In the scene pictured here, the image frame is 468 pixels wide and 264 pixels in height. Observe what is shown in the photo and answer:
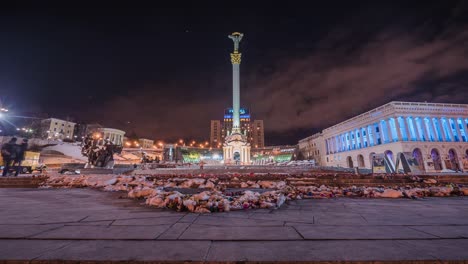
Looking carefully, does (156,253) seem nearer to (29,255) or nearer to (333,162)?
(29,255)

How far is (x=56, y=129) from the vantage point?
82812 mm

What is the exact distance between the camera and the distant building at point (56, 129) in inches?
3100

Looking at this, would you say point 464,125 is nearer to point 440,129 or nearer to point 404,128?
point 440,129

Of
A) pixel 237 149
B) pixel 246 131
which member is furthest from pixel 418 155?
pixel 246 131

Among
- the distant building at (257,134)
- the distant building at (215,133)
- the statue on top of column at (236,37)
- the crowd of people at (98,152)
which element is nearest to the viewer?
the crowd of people at (98,152)

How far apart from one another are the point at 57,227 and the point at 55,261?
200 cm

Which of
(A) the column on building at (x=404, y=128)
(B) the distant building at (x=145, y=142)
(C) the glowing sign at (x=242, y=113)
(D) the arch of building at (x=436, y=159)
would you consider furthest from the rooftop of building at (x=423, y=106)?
(B) the distant building at (x=145, y=142)

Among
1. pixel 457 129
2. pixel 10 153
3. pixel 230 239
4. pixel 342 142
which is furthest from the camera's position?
pixel 342 142

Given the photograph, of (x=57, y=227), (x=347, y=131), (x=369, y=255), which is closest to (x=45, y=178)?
(x=57, y=227)

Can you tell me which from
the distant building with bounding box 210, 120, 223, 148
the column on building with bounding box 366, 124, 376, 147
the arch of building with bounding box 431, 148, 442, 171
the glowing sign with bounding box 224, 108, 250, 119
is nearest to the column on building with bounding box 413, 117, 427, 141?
the arch of building with bounding box 431, 148, 442, 171

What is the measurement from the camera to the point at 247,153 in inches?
1948

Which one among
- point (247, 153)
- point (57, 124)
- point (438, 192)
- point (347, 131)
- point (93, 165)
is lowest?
point (438, 192)

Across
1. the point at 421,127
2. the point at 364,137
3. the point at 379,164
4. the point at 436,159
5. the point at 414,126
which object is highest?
the point at 414,126

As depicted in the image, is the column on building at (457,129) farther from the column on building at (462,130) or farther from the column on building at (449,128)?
the column on building at (449,128)
